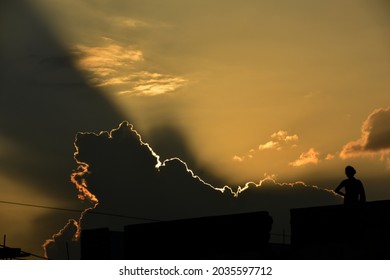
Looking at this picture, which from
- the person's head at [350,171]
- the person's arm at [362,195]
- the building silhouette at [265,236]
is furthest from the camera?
the person's arm at [362,195]

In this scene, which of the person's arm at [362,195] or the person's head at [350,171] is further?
the person's arm at [362,195]

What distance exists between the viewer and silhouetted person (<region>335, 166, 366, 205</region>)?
2131 centimetres

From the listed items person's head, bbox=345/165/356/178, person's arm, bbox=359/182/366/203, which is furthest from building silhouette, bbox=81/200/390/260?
person's head, bbox=345/165/356/178

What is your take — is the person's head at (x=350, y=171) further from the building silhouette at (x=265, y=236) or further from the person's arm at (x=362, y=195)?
the building silhouette at (x=265, y=236)

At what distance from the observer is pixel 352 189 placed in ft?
70.0

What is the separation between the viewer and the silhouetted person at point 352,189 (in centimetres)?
2131

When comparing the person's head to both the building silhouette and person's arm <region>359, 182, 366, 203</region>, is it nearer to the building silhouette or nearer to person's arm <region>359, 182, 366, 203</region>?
person's arm <region>359, 182, 366, 203</region>

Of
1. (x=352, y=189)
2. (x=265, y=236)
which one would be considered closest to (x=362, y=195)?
(x=352, y=189)

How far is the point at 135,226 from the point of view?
3145 centimetres

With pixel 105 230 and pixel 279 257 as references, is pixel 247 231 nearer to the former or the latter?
pixel 279 257

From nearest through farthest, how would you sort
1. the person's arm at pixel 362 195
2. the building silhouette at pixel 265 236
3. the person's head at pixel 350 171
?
1. the building silhouette at pixel 265 236
2. the person's head at pixel 350 171
3. the person's arm at pixel 362 195

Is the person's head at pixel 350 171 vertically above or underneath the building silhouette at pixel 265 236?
above

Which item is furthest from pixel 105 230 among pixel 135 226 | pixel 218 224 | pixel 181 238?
pixel 218 224

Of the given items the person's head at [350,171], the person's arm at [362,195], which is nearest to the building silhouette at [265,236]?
the person's arm at [362,195]
